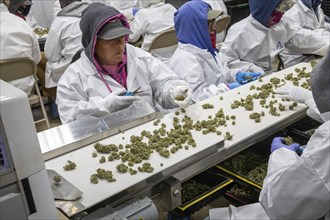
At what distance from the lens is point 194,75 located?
2.20m

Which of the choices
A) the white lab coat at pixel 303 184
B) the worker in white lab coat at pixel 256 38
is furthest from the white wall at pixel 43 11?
the white lab coat at pixel 303 184

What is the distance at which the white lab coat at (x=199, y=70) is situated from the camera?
6.90 feet

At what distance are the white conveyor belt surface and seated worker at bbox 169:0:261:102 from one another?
383mm

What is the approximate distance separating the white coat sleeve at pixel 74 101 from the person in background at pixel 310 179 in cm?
93

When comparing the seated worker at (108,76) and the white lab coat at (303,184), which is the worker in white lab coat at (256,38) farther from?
the white lab coat at (303,184)

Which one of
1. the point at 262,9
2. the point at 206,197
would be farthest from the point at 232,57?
the point at 206,197

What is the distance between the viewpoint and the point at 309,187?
102cm

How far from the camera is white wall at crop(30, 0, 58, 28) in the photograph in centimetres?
559

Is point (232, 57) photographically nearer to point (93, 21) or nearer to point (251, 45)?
point (251, 45)

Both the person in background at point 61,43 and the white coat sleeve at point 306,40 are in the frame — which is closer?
the white coat sleeve at point 306,40

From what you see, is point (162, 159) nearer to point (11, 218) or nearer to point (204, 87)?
point (11, 218)

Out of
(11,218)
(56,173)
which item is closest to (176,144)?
(56,173)

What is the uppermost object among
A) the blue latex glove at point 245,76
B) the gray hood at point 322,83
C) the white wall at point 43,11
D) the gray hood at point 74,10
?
the gray hood at point 322,83

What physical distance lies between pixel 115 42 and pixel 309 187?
1.24m
